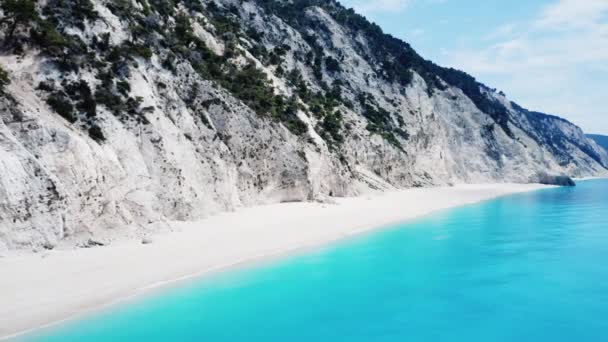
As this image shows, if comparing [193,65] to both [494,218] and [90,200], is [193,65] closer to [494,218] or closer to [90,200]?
[90,200]

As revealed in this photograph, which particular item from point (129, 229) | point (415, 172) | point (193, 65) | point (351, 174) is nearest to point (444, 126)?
point (415, 172)

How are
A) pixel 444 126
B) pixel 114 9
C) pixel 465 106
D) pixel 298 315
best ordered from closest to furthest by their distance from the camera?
pixel 298 315 < pixel 114 9 < pixel 444 126 < pixel 465 106

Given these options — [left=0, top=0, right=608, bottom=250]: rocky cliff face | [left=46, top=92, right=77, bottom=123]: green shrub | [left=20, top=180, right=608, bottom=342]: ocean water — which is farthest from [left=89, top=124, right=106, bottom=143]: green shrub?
[left=20, top=180, right=608, bottom=342]: ocean water

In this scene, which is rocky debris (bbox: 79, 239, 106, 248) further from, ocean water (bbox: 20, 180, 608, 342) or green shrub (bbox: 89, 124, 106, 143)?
green shrub (bbox: 89, 124, 106, 143)

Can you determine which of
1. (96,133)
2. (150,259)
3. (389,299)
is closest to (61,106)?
(96,133)

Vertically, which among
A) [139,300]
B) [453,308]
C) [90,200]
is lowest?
[453,308]

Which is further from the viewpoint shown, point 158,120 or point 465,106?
point 465,106

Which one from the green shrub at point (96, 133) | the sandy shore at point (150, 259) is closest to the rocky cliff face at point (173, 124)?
the green shrub at point (96, 133)
